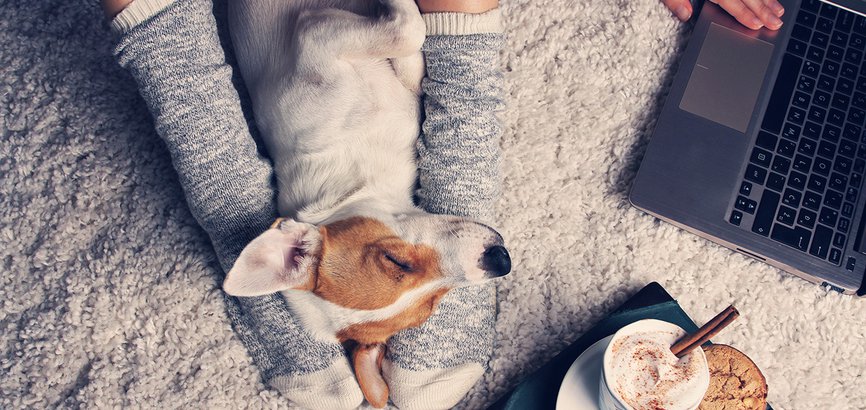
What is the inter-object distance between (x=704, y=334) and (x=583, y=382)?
0.28 m

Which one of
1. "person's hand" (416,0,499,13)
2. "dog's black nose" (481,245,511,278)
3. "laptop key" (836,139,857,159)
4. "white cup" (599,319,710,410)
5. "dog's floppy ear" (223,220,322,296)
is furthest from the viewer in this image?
"laptop key" (836,139,857,159)

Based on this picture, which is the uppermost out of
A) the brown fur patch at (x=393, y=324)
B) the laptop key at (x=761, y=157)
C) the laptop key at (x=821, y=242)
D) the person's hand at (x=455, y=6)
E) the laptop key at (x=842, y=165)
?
the person's hand at (x=455, y=6)

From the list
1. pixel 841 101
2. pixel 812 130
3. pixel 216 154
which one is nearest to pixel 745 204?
pixel 812 130

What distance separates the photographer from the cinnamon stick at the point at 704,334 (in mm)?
1123

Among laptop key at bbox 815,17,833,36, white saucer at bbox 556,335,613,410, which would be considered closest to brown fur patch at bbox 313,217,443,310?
white saucer at bbox 556,335,613,410

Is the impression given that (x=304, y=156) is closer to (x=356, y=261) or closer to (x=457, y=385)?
(x=356, y=261)

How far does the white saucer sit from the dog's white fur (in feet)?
0.83

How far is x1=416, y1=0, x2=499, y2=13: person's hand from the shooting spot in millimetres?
1470

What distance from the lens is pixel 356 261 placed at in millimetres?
1301

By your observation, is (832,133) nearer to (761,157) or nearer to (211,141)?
(761,157)

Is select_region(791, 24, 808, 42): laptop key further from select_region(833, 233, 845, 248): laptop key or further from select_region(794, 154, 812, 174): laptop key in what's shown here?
select_region(833, 233, 845, 248): laptop key

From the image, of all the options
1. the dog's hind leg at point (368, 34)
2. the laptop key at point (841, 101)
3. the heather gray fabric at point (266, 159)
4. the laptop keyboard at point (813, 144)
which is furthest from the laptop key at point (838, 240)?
the dog's hind leg at point (368, 34)

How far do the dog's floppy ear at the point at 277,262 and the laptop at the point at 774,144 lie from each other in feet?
2.44

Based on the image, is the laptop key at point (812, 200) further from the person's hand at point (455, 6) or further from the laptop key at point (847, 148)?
the person's hand at point (455, 6)
